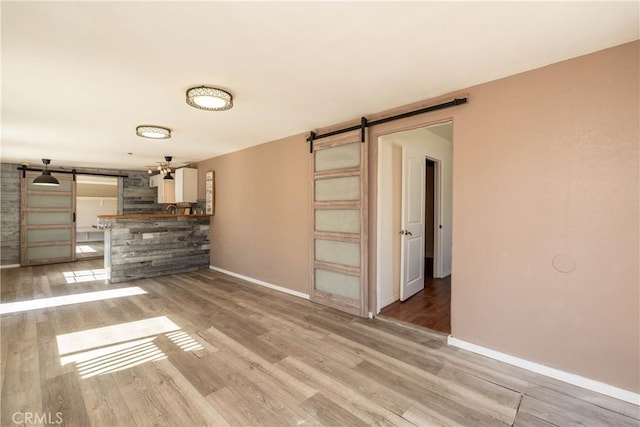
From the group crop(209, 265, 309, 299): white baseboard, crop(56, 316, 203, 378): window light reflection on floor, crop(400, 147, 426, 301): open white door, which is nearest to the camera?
crop(56, 316, 203, 378): window light reflection on floor

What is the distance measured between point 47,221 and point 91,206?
109 inches

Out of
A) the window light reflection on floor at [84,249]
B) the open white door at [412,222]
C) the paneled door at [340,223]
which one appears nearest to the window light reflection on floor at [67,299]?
the paneled door at [340,223]

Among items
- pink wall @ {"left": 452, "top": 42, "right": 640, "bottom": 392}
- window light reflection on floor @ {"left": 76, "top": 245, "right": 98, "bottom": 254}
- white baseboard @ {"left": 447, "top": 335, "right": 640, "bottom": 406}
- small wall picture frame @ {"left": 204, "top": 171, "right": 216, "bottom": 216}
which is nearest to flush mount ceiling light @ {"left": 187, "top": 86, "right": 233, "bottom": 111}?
pink wall @ {"left": 452, "top": 42, "right": 640, "bottom": 392}

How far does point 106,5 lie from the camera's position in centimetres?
151

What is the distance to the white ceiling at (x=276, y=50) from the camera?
157 cm

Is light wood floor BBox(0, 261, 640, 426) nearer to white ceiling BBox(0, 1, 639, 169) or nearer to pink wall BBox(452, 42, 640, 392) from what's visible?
pink wall BBox(452, 42, 640, 392)

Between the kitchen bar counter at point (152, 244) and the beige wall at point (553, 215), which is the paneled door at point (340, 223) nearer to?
the beige wall at point (553, 215)

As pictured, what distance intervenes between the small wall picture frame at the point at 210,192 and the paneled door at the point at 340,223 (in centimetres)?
303

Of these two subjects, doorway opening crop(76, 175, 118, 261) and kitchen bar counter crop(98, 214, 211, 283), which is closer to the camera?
kitchen bar counter crop(98, 214, 211, 283)

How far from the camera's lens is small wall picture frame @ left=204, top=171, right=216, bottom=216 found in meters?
6.04

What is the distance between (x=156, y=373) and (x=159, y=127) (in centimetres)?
294

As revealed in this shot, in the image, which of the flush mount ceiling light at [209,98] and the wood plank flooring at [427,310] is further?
the wood plank flooring at [427,310]

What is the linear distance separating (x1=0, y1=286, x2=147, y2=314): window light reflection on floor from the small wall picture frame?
81.5 inches

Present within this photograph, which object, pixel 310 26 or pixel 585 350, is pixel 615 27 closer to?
pixel 310 26
